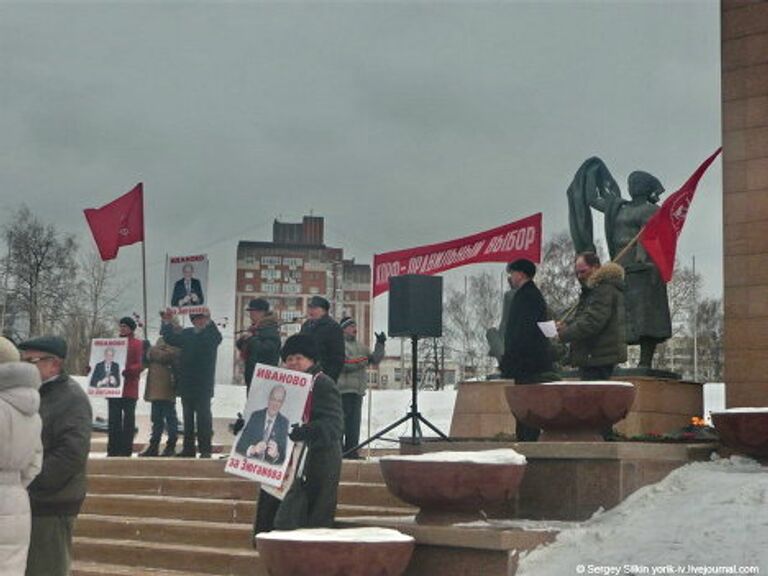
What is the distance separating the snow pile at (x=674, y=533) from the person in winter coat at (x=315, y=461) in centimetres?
131

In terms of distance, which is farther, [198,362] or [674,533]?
[198,362]

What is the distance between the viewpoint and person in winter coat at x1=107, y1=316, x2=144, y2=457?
13.6 m

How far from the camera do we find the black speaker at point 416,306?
1164 centimetres

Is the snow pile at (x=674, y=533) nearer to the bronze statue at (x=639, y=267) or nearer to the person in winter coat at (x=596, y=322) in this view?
the person in winter coat at (x=596, y=322)

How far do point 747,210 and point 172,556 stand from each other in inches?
234

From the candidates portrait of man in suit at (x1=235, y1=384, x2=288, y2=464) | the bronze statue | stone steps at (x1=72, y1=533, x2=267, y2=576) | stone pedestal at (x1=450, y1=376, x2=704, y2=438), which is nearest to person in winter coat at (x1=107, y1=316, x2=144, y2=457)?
stone steps at (x1=72, y1=533, x2=267, y2=576)

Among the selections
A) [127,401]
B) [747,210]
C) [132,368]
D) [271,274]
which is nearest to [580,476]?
[747,210]

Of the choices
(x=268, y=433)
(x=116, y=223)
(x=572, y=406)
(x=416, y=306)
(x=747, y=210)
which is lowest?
(x=268, y=433)

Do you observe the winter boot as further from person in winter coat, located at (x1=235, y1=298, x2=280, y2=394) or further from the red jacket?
person in winter coat, located at (x1=235, y1=298, x2=280, y2=394)

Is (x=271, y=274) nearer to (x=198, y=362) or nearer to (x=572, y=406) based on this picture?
(x=198, y=362)

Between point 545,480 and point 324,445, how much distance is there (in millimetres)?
1567

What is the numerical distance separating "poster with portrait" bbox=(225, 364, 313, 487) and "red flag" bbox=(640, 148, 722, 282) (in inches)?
221

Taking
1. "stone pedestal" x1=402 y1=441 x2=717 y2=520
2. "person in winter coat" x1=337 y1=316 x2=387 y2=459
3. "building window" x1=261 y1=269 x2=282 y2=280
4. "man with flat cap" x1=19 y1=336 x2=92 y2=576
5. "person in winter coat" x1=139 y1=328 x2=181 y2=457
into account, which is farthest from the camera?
"building window" x1=261 y1=269 x2=282 y2=280

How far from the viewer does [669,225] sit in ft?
39.6
